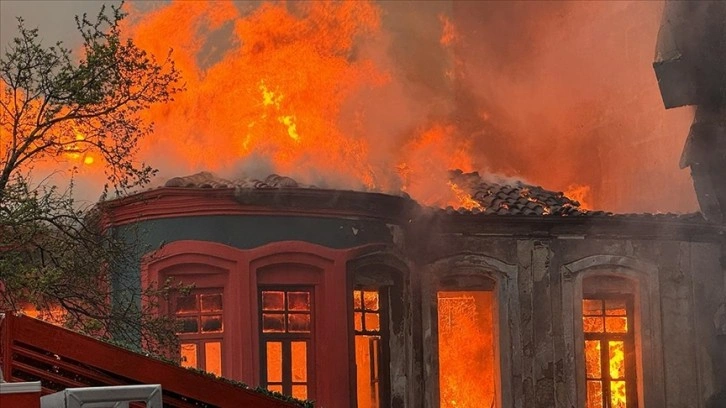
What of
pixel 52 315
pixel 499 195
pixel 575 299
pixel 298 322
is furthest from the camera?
pixel 499 195

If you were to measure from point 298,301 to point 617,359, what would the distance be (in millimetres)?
6346

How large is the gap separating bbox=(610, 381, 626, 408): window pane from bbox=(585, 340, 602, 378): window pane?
1.16 feet

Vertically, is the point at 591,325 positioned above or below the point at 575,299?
below

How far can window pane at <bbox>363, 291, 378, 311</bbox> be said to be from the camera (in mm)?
16297

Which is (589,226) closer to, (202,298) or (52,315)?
(202,298)

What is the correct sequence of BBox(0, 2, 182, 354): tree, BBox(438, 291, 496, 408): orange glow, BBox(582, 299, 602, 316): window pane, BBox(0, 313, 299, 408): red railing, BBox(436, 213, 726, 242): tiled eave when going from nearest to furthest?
BBox(0, 313, 299, 408): red railing
BBox(0, 2, 182, 354): tree
BBox(436, 213, 726, 242): tiled eave
BBox(582, 299, 602, 316): window pane
BBox(438, 291, 496, 408): orange glow

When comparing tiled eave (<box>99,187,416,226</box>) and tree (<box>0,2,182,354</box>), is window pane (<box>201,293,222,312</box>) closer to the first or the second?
tiled eave (<box>99,187,416,226</box>)

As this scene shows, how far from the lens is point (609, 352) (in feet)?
61.1

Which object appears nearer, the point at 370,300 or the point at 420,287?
the point at 370,300

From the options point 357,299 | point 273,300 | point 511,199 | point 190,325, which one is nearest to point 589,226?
point 511,199

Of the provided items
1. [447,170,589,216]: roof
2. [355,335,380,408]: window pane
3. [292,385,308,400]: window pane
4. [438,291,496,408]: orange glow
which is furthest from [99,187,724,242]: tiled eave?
[438,291,496,408]: orange glow

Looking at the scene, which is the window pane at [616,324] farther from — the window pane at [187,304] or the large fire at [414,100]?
the window pane at [187,304]

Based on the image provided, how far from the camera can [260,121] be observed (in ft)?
58.0

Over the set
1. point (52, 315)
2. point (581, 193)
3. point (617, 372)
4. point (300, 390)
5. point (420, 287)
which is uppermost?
point (581, 193)
